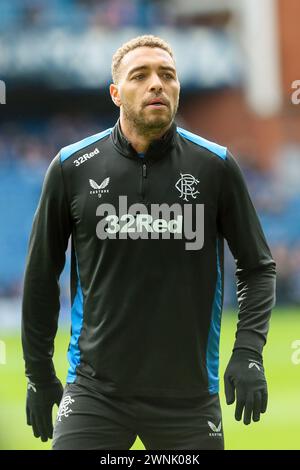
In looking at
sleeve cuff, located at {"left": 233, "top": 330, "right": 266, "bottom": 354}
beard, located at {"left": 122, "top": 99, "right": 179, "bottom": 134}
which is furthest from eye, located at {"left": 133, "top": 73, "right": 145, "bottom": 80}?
sleeve cuff, located at {"left": 233, "top": 330, "right": 266, "bottom": 354}

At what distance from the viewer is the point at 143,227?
491 cm

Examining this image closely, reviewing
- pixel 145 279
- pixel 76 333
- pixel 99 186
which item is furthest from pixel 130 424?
pixel 99 186

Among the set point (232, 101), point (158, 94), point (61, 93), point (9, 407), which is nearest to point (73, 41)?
point (61, 93)

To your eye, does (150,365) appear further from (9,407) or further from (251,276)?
(9,407)

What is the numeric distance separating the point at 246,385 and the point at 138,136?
125cm

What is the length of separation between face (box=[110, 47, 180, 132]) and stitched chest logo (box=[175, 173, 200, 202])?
0.86ft

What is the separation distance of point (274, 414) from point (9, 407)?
281 cm

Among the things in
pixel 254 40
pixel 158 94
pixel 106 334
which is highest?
pixel 254 40

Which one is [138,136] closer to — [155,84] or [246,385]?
[155,84]

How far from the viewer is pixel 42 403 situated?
204 inches

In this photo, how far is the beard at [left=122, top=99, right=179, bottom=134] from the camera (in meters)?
4.93

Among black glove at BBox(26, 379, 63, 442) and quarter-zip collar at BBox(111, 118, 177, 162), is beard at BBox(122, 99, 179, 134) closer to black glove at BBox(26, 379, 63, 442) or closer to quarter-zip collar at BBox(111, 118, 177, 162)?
quarter-zip collar at BBox(111, 118, 177, 162)

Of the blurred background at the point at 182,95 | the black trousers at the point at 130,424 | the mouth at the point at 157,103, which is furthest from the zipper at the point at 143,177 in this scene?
the blurred background at the point at 182,95
